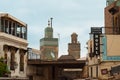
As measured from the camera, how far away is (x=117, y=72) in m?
28.2

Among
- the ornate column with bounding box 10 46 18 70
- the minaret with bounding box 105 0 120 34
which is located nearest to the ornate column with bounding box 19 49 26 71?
the ornate column with bounding box 10 46 18 70

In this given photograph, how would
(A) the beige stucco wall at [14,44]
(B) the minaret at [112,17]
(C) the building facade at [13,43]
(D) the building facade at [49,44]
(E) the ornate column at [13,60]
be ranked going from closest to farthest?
(A) the beige stucco wall at [14,44] → (C) the building facade at [13,43] → (E) the ornate column at [13,60] → (B) the minaret at [112,17] → (D) the building facade at [49,44]

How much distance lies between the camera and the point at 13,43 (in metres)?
45.0

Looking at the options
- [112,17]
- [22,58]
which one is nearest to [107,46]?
[112,17]

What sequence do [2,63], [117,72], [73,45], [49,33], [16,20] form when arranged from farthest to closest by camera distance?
[73,45] → [49,33] → [16,20] → [2,63] → [117,72]

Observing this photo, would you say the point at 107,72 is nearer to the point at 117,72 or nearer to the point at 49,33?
the point at 117,72

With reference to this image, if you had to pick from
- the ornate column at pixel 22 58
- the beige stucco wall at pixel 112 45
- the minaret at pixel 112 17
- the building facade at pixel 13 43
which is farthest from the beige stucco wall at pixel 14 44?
the beige stucco wall at pixel 112 45

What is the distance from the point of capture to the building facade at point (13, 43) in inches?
1662

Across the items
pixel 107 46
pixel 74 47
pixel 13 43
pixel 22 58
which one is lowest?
pixel 22 58

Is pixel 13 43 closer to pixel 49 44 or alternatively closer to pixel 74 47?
pixel 49 44

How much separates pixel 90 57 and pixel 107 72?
9025 mm

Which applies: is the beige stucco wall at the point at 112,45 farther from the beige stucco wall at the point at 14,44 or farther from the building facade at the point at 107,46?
the beige stucco wall at the point at 14,44

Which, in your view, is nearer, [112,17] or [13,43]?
[13,43]

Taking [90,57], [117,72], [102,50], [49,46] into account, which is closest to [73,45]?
[49,46]
